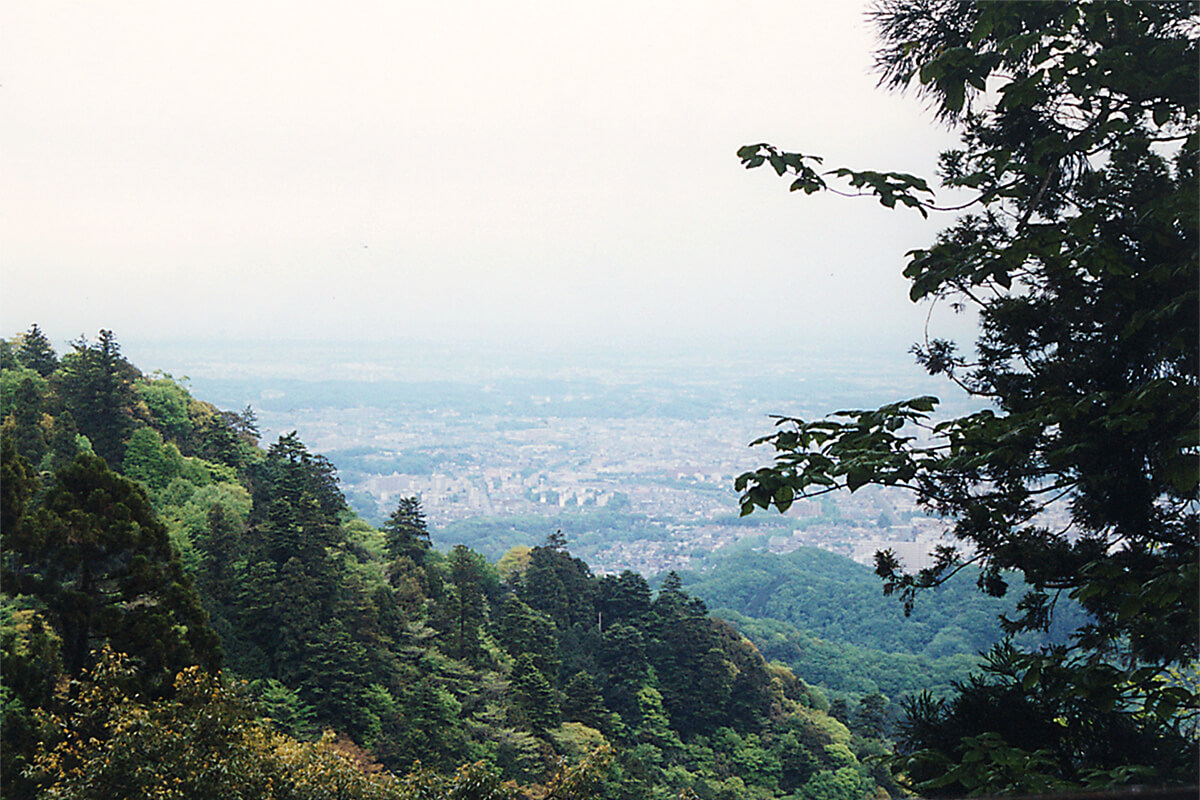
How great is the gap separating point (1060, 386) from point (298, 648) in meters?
9.48

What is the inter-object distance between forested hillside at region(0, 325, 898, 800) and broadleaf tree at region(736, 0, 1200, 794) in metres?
4.04

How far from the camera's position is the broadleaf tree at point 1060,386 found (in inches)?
69.7

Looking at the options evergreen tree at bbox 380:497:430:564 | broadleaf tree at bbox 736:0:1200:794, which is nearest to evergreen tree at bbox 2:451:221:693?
broadleaf tree at bbox 736:0:1200:794

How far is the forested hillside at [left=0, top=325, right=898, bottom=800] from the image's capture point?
504 cm

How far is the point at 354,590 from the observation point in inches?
443

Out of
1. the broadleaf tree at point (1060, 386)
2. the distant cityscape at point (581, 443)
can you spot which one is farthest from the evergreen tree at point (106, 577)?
the distant cityscape at point (581, 443)

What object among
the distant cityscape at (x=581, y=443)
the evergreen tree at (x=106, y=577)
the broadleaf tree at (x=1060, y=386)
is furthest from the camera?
the distant cityscape at (x=581, y=443)

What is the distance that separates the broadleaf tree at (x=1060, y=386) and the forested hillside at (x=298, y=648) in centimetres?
404

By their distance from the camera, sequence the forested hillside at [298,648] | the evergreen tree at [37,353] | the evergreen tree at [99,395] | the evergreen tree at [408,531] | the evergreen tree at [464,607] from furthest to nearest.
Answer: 1. the evergreen tree at [408,531]
2. the evergreen tree at [464,607]
3. the evergreen tree at [37,353]
4. the evergreen tree at [99,395]
5. the forested hillside at [298,648]

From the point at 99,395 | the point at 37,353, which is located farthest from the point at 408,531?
the point at 37,353

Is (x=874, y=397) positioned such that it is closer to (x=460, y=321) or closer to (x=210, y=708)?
(x=210, y=708)

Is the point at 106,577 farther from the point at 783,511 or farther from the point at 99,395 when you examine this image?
the point at 99,395

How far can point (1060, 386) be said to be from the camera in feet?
7.43

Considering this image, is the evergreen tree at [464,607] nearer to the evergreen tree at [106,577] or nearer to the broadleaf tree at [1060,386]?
the evergreen tree at [106,577]
